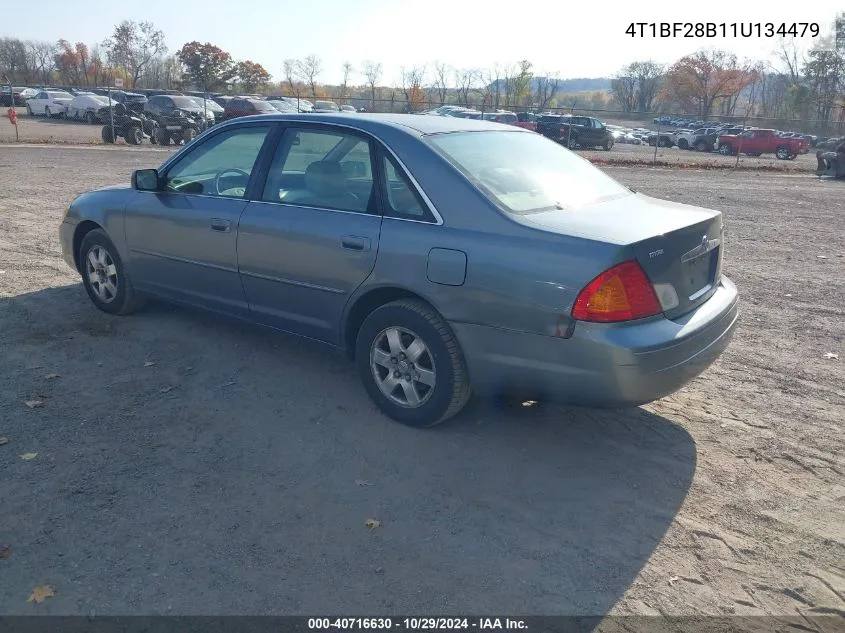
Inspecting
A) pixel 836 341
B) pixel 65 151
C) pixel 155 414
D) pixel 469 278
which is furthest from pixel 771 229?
pixel 65 151

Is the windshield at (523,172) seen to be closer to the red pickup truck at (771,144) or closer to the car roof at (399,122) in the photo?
the car roof at (399,122)

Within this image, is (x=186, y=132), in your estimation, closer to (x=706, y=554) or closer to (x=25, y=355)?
(x=25, y=355)

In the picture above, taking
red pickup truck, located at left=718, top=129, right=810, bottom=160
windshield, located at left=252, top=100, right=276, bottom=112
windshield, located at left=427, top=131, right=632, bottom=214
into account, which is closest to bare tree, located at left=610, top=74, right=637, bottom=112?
red pickup truck, located at left=718, top=129, right=810, bottom=160

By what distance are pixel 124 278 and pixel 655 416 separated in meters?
4.14

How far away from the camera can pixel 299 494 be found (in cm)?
352

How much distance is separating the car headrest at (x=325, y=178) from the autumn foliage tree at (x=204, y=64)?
252 ft

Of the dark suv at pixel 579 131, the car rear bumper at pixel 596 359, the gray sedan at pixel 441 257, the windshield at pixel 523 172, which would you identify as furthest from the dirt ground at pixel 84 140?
the car rear bumper at pixel 596 359

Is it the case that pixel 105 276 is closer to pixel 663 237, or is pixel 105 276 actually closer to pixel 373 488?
pixel 373 488

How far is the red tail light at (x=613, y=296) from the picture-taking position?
11.3 ft

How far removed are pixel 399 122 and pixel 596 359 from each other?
2.00 m

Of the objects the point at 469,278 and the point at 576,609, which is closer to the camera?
the point at 576,609

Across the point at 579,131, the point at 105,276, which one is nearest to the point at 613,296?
the point at 105,276

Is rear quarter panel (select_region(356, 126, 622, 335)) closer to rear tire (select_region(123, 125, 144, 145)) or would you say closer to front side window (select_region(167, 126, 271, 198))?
front side window (select_region(167, 126, 271, 198))

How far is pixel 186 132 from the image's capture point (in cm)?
2611
